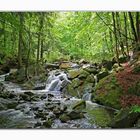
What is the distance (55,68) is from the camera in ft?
13.0

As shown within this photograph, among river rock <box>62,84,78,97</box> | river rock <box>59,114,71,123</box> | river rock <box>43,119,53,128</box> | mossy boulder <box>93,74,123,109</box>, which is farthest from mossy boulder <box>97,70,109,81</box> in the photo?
river rock <box>43,119,53,128</box>

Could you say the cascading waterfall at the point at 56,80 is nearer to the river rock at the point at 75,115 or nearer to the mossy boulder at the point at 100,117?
the river rock at the point at 75,115

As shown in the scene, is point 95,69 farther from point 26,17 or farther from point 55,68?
point 26,17

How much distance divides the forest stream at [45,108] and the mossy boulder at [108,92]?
0.24 feet

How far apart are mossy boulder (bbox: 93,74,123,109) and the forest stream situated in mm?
73

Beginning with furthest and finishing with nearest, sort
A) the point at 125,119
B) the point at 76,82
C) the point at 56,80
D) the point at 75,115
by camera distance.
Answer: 1. the point at 76,82
2. the point at 56,80
3. the point at 75,115
4. the point at 125,119

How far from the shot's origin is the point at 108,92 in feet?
13.2

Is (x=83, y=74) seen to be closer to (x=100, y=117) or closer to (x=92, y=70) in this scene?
(x=92, y=70)

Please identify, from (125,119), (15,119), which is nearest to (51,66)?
(15,119)

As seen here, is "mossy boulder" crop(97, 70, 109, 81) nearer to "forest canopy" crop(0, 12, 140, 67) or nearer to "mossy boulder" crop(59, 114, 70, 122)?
"forest canopy" crop(0, 12, 140, 67)

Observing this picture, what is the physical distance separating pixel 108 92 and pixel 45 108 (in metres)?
0.74

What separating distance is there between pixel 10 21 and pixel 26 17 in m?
0.19

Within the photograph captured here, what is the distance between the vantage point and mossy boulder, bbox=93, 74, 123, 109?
157 inches
